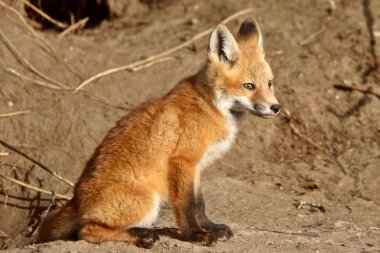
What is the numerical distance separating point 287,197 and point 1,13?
220 inches

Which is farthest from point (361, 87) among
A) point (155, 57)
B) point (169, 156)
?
point (169, 156)

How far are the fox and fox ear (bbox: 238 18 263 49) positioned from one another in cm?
37

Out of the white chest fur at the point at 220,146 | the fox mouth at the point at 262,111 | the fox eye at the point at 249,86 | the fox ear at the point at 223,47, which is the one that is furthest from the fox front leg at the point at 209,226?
the fox ear at the point at 223,47

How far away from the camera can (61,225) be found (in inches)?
237

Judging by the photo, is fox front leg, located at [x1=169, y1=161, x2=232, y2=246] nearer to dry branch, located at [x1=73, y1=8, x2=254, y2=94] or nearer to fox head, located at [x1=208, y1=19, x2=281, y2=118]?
fox head, located at [x1=208, y1=19, x2=281, y2=118]

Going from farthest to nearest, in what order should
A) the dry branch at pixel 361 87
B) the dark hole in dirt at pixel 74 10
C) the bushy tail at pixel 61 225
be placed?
the dark hole in dirt at pixel 74 10, the dry branch at pixel 361 87, the bushy tail at pixel 61 225

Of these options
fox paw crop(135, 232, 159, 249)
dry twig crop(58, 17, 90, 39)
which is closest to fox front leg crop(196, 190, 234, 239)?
fox paw crop(135, 232, 159, 249)

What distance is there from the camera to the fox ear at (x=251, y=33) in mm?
6969

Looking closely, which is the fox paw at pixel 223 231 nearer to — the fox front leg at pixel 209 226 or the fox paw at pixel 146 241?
the fox front leg at pixel 209 226

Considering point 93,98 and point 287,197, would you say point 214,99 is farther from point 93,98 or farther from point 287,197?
point 93,98

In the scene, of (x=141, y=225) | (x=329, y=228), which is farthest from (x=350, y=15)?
(x=141, y=225)

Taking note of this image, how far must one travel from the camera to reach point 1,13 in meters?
10.6

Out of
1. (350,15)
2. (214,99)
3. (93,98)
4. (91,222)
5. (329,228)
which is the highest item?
(350,15)

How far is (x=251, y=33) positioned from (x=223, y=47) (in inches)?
24.4
